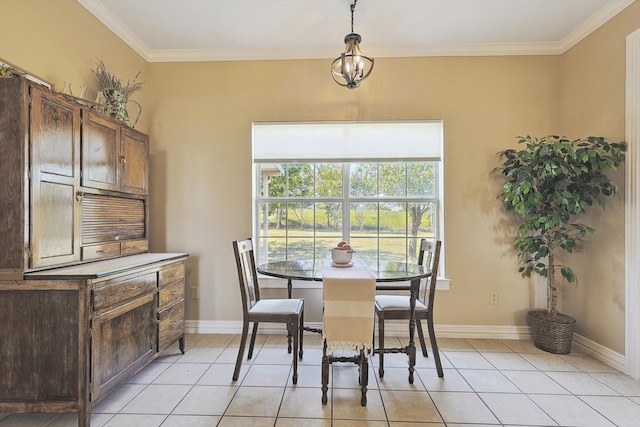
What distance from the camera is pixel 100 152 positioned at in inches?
84.0

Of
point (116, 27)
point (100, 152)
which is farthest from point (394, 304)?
point (116, 27)

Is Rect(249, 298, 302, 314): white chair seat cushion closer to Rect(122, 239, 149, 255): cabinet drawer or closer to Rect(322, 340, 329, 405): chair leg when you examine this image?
Rect(322, 340, 329, 405): chair leg

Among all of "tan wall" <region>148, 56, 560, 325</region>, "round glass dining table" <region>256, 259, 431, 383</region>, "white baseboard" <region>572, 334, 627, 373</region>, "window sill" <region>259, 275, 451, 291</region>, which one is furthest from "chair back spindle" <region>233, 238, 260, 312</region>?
"white baseboard" <region>572, 334, 627, 373</region>

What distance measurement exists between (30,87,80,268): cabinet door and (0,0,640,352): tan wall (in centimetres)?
116

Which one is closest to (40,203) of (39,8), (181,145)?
(39,8)

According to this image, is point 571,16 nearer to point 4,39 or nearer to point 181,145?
point 181,145

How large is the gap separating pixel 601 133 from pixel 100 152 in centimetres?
383

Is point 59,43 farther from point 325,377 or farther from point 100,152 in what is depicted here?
point 325,377

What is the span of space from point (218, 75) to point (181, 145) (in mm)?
782

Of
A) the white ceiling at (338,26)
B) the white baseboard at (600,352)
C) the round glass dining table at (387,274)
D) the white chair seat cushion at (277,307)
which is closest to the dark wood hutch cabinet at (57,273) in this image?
the white chair seat cushion at (277,307)

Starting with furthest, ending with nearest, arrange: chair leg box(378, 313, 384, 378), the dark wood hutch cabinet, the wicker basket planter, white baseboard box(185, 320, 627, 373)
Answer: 1. white baseboard box(185, 320, 627, 373)
2. the wicker basket planter
3. chair leg box(378, 313, 384, 378)
4. the dark wood hutch cabinet

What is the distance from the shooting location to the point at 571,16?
2.52 meters

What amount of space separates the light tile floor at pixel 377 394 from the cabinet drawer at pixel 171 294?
0.48 m

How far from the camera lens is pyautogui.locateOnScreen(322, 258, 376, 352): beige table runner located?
187cm
